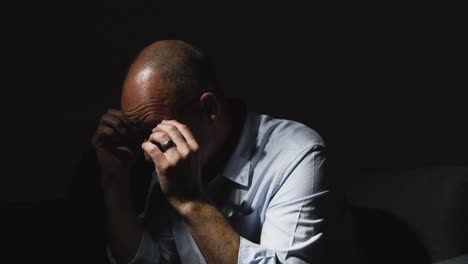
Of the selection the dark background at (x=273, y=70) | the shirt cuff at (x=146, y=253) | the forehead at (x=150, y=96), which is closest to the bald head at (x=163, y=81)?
the forehead at (x=150, y=96)

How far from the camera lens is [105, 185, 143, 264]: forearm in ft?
5.16

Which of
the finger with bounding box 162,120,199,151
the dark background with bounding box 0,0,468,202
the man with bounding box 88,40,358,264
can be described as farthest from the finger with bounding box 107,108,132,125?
the dark background with bounding box 0,0,468,202

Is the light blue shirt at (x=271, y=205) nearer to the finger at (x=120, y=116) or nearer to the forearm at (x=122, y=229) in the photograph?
the forearm at (x=122, y=229)

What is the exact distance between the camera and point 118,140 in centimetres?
156

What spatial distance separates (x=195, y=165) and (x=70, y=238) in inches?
21.6

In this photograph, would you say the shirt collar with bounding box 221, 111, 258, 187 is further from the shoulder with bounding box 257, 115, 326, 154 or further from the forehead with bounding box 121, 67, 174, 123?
the forehead with bounding box 121, 67, 174, 123

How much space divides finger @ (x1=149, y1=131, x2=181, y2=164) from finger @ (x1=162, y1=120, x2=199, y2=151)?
3 cm

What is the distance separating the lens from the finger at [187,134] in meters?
1.32

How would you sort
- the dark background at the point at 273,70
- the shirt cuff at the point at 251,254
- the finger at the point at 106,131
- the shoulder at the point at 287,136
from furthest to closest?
the dark background at the point at 273,70
the finger at the point at 106,131
the shoulder at the point at 287,136
the shirt cuff at the point at 251,254

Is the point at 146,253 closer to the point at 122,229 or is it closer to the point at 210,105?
the point at 122,229

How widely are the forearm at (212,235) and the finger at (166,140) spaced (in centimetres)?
10

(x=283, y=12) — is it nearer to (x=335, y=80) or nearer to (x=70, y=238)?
(x=335, y=80)

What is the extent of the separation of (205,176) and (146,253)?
0.72ft

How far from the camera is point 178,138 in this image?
4.31 ft
